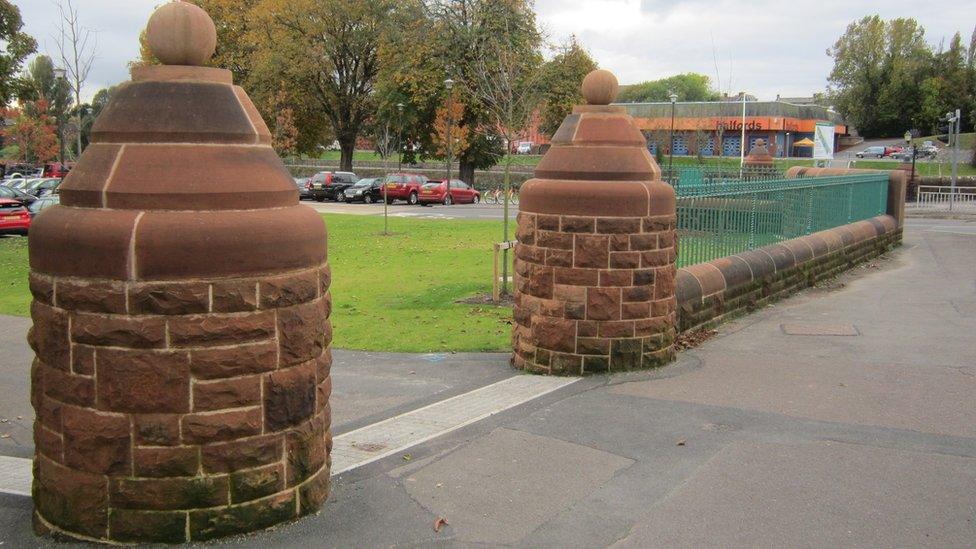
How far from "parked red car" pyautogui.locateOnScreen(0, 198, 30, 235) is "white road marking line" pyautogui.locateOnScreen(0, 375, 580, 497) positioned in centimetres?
2117

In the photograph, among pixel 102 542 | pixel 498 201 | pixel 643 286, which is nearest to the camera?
pixel 102 542

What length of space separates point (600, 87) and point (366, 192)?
38161 millimetres

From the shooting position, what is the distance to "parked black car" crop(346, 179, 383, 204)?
45.7 metres

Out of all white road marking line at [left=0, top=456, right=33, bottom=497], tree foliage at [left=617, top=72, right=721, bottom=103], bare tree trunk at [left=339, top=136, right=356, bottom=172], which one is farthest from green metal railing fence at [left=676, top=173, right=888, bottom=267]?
tree foliage at [left=617, top=72, right=721, bottom=103]

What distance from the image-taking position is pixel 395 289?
14.9 m

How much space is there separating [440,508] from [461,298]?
868cm

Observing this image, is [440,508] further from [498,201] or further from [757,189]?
[498,201]

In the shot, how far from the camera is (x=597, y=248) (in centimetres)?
809

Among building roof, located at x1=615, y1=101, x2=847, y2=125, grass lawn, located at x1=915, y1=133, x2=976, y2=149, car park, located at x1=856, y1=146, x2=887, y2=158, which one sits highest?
building roof, located at x1=615, y1=101, x2=847, y2=125

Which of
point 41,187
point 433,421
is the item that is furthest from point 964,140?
point 433,421

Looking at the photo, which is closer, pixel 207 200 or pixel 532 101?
pixel 207 200

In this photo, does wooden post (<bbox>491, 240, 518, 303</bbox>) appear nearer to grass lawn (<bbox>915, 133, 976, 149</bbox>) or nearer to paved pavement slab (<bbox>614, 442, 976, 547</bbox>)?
paved pavement slab (<bbox>614, 442, 976, 547</bbox>)

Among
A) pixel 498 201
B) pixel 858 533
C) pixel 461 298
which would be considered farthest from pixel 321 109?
pixel 858 533

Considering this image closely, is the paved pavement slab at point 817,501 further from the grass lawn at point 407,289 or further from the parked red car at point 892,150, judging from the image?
the parked red car at point 892,150
